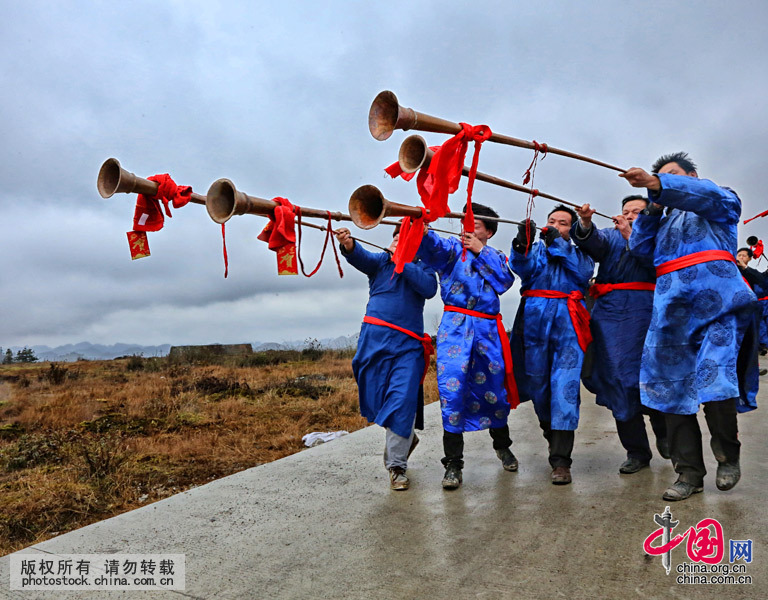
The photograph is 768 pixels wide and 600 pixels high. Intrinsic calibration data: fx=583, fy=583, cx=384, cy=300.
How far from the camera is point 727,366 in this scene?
9.21 feet

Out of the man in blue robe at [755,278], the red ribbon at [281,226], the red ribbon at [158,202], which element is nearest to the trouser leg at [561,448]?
the red ribbon at [281,226]

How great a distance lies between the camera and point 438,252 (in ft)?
11.9

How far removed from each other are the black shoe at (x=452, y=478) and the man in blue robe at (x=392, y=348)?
24 centimetres

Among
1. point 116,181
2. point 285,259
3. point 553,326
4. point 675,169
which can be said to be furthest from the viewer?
point 553,326

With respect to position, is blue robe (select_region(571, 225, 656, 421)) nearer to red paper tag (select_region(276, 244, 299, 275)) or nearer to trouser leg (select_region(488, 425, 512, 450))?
trouser leg (select_region(488, 425, 512, 450))

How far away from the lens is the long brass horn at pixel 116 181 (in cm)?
279

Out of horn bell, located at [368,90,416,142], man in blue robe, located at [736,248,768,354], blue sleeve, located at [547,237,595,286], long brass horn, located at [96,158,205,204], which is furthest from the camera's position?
man in blue robe, located at [736,248,768,354]

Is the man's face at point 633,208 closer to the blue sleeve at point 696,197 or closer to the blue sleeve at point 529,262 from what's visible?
the blue sleeve at point 529,262

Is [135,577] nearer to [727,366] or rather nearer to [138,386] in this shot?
[727,366]

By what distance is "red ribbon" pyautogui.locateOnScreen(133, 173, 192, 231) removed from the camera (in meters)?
2.92

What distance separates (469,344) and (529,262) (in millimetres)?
658

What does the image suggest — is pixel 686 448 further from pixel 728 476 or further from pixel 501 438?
pixel 501 438

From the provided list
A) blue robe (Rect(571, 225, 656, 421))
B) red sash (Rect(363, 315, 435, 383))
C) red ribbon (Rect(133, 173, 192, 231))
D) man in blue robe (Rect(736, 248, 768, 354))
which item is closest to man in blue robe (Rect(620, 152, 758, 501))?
blue robe (Rect(571, 225, 656, 421))

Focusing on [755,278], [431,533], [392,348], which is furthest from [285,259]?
[755,278]
